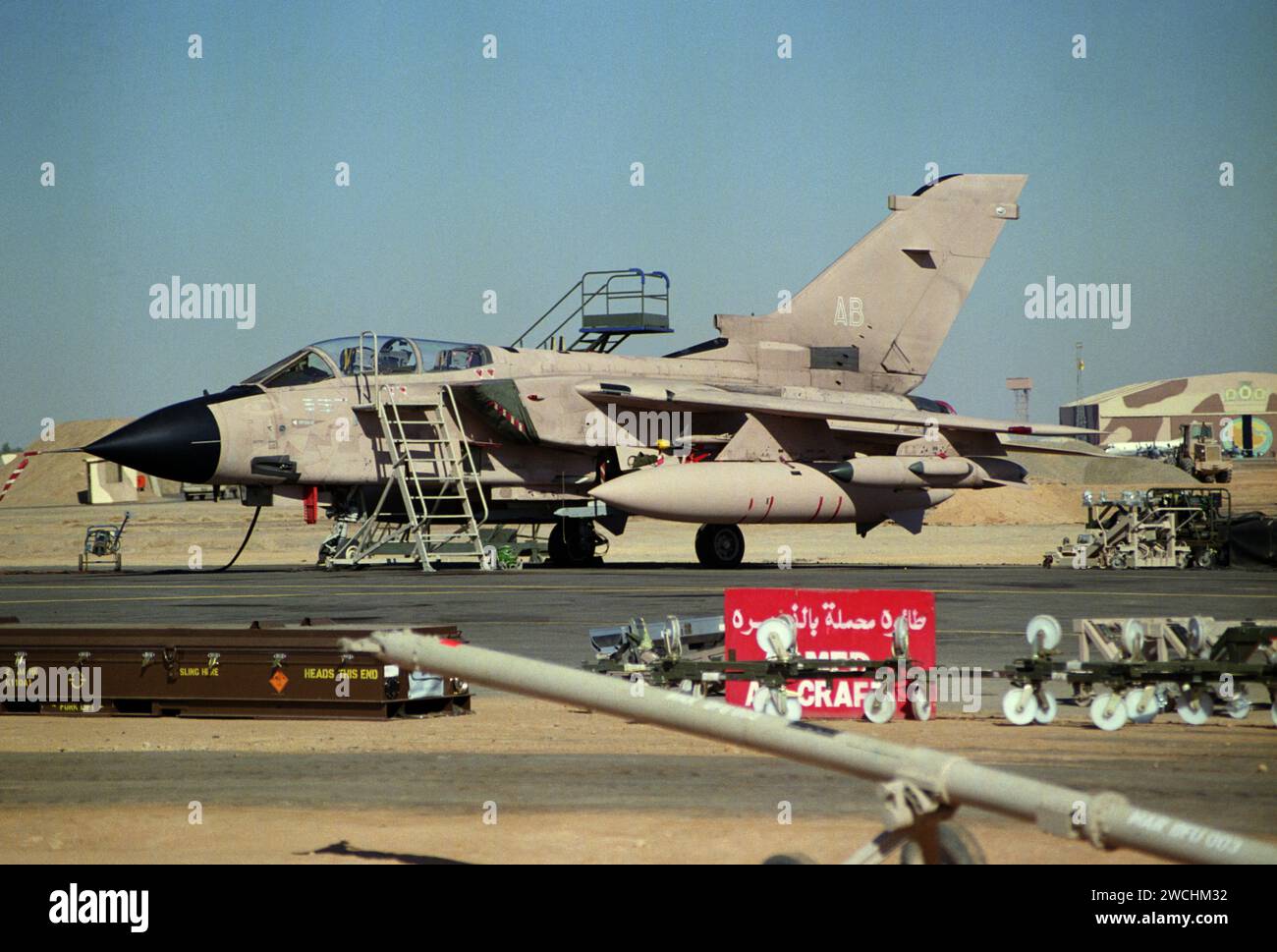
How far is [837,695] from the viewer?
33.6 ft

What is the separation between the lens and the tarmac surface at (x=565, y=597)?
1417cm

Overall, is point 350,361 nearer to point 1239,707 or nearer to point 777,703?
point 777,703

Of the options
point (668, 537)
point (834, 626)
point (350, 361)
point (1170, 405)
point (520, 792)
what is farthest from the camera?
point (1170, 405)

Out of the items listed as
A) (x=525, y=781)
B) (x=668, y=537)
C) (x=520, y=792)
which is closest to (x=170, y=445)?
(x=525, y=781)

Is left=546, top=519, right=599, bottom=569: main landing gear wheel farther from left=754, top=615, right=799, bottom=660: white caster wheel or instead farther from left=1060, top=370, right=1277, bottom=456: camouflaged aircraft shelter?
left=1060, top=370, right=1277, bottom=456: camouflaged aircraft shelter

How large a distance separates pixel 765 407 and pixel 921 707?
1452cm

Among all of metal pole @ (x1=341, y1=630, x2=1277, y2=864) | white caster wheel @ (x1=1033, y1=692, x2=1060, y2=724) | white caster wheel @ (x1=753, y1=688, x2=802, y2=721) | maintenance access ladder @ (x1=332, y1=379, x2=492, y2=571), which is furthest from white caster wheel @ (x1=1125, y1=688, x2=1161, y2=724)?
maintenance access ladder @ (x1=332, y1=379, x2=492, y2=571)

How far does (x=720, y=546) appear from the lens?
81.5 ft

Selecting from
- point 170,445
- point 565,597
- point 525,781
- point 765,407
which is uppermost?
point 765,407

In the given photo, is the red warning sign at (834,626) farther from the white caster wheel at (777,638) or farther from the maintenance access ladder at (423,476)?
the maintenance access ladder at (423,476)

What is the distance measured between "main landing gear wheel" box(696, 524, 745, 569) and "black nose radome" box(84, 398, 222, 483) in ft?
29.1

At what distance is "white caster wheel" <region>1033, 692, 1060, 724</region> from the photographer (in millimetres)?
9750
